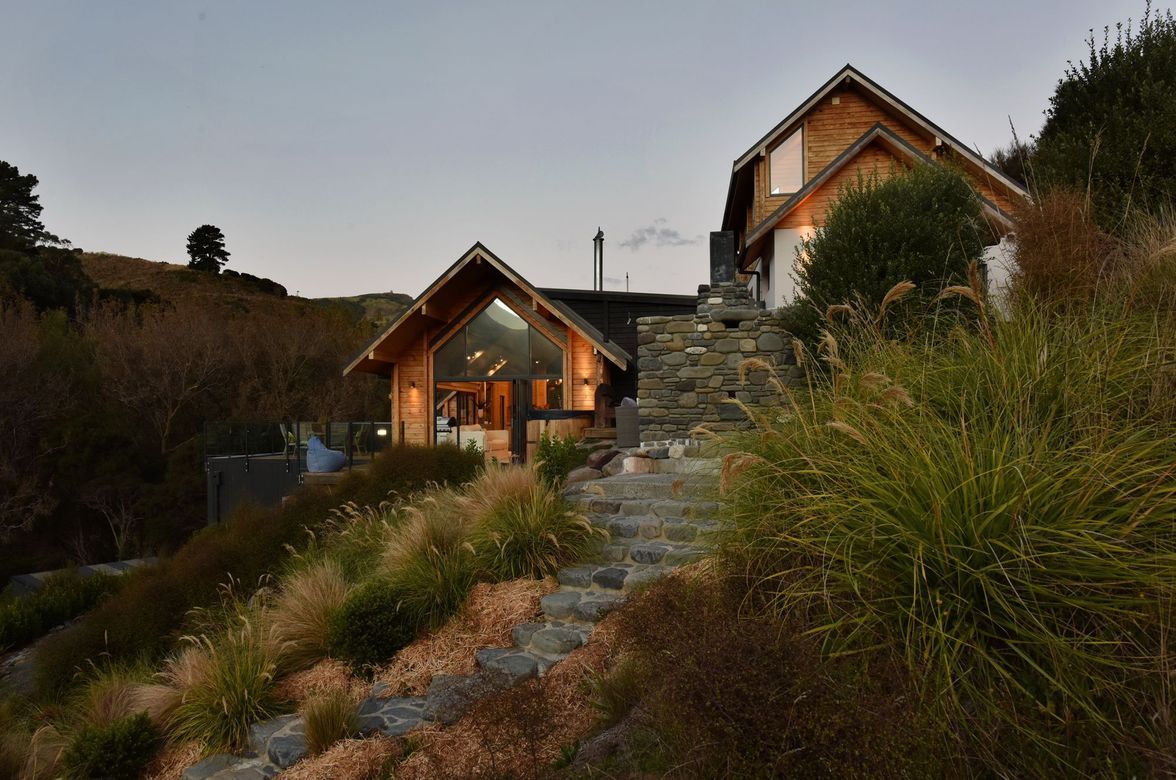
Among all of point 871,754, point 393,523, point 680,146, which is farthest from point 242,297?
point 871,754

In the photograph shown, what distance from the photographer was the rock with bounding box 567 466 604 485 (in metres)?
8.48

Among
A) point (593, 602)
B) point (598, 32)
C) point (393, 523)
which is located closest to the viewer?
point (593, 602)

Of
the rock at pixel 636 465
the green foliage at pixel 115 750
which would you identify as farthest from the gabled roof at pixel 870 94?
the green foliage at pixel 115 750

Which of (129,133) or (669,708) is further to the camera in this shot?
(129,133)

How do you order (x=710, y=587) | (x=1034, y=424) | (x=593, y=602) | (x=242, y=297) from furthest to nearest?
(x=242, y=297) < (x=593, y=602) < (x=710, y=587) < (x=1034, y=424)

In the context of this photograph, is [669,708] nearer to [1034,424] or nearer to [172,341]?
[1034,424]

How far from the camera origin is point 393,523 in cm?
778

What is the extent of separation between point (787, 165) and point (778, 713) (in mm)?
16788

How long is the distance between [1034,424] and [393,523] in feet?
22.5

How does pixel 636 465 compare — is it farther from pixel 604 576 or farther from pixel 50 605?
pixel 50 605

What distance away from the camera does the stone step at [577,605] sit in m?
4.57

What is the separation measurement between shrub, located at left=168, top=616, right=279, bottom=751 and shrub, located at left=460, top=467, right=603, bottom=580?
181 centimetres

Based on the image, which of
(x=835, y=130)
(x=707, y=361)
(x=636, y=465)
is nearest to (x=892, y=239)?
(x=707, y=361)

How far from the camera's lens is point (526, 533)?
17.9 ft
